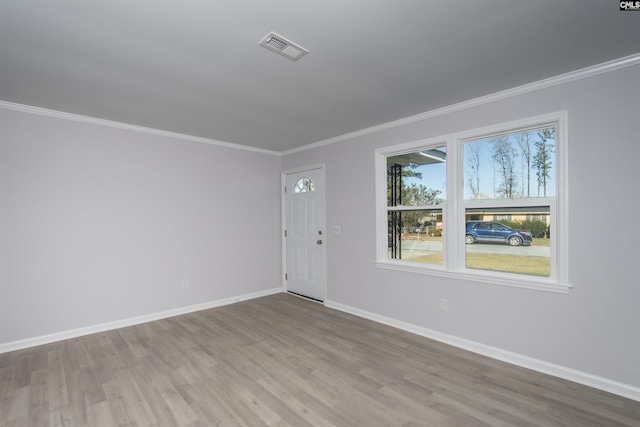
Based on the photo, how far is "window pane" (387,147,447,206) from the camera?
3310mm

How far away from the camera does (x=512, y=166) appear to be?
2.80 meters

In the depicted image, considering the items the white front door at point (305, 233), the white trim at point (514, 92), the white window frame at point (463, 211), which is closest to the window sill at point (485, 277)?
the white window frame at point (463, 211)

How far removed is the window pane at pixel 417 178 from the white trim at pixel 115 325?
282 centimetres

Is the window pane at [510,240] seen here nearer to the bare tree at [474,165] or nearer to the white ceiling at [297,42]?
the bare tree at [474,165]

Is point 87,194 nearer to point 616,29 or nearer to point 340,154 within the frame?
point 340,154

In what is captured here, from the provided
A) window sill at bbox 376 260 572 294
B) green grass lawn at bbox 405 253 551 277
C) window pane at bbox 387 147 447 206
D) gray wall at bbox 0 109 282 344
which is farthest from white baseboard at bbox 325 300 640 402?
gray wall at bbox 0 109 282 344

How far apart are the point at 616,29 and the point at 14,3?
11.4ft

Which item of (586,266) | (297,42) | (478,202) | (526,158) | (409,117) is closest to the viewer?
(297,42)

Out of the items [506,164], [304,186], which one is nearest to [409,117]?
[506,164]

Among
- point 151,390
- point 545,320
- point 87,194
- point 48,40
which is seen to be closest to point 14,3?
point 48,40

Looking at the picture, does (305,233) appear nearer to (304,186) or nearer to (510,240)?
(304,186)

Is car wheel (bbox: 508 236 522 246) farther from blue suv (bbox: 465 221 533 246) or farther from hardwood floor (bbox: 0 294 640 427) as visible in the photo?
hardwood floor (bbox: 0 294 640 427)

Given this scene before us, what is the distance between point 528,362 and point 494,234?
115 cm

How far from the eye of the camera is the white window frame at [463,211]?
8.00 feet
